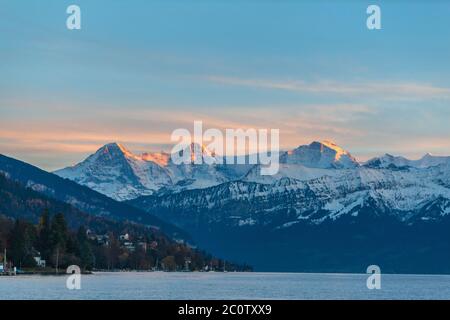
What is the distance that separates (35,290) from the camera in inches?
6014

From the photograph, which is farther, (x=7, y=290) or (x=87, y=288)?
(x=87, y=288)
